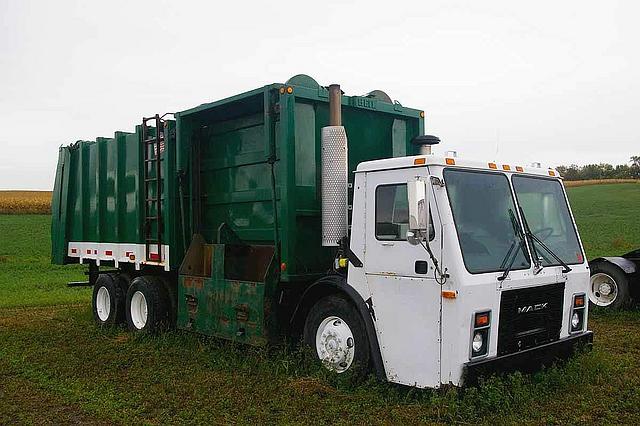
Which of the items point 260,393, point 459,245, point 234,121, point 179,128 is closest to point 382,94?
point 234,121

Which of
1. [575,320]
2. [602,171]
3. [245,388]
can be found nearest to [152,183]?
[245,388]

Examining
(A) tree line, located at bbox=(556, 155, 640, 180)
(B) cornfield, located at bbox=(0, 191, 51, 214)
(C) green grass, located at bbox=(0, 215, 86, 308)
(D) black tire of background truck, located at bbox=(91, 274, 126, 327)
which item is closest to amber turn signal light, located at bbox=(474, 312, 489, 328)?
(D) black tire of background truck, located at bbox=(91, 274, 126, 327)

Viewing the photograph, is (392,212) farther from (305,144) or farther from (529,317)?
(305,144)

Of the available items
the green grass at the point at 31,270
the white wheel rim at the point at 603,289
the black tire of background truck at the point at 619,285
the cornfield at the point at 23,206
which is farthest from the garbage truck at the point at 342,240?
the cornfield at the point at 23,206

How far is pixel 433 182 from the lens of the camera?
588cm

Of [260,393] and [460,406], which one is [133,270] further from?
[460,406]

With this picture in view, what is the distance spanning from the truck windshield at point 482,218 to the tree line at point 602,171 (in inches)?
2708

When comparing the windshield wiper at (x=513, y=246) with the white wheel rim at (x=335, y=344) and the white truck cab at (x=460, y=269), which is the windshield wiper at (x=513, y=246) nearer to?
the white truck cab at (x=460, y=269)

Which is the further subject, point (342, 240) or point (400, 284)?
point (342, 240)

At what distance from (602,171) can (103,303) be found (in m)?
70.3

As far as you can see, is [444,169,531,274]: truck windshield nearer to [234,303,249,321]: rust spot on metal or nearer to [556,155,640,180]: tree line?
[234,303,249,321]: rust spot on metal

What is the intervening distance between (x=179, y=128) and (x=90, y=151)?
3151mm

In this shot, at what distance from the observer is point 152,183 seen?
994 cm

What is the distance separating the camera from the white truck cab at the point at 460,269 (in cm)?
565
